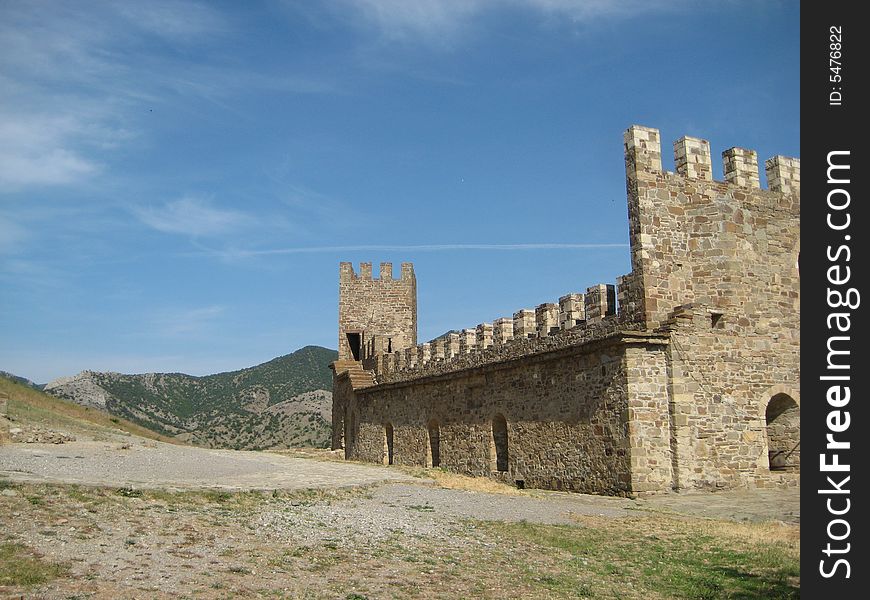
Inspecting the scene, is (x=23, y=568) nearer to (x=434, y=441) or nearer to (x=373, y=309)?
(x=434, y=441)

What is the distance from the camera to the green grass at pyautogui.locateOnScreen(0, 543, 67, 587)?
6148 mm

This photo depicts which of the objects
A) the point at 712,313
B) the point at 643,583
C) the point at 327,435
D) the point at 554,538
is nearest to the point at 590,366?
the point at 712,313

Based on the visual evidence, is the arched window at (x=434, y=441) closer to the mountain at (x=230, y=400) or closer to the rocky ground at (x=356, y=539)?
the rocky ground at (x=356, y=539)

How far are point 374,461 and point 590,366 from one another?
13.0 metres

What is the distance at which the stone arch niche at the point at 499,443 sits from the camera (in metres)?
19.6

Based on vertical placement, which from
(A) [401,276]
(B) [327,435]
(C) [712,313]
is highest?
(A) [401,276]

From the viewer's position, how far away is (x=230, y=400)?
237 feet

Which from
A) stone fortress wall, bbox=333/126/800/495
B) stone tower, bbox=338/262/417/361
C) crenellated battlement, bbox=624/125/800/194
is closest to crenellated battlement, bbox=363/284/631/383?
stone fortress wall, bbox=333/126/800/495

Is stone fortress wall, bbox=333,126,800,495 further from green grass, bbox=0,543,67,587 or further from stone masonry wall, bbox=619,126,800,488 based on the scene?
green grass, bbox=0,543,67,587

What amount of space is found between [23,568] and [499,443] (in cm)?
1446

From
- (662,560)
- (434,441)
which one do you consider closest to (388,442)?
(434,441)

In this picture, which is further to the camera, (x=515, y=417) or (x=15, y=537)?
(x=515, y=417)

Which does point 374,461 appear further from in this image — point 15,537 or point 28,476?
point 15,537
